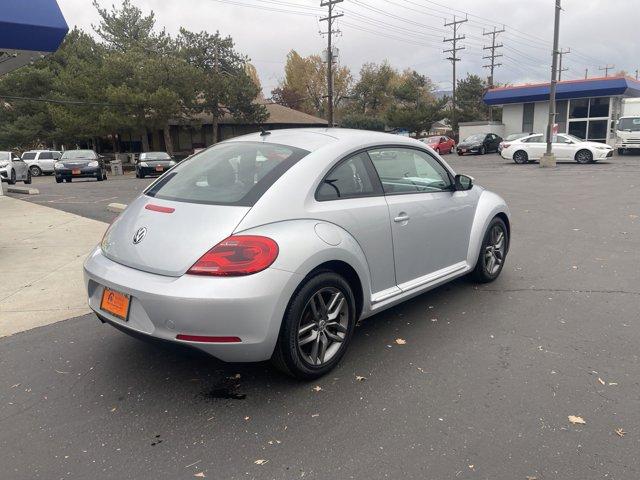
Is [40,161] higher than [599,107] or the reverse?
the reverse

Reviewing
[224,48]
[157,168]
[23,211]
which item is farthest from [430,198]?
[224,48]

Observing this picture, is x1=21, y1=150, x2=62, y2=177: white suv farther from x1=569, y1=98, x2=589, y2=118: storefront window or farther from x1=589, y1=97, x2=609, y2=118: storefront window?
x1=589, y1=97, x2=609, y2=118: storefront window

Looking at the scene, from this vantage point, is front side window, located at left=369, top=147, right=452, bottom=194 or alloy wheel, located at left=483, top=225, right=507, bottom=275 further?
alloy wheel, located at left=483, top=225, right=507, bottom=275

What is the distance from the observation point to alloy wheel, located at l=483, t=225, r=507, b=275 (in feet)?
16.9

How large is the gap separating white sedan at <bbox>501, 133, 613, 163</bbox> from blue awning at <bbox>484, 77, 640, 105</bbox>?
11864 millimetres

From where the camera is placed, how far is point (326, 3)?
122ft

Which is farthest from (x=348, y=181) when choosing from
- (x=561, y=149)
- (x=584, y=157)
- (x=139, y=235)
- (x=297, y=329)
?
(x=584, y=157)

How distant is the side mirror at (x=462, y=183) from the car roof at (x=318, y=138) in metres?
0.73

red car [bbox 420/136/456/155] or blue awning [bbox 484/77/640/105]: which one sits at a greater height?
blue awning [bbox 484/77/640/105]

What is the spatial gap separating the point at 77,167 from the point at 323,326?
Result: 74.9 feet

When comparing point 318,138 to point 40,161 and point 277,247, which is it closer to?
point 277,247

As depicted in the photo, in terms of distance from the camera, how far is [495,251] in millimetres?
5270

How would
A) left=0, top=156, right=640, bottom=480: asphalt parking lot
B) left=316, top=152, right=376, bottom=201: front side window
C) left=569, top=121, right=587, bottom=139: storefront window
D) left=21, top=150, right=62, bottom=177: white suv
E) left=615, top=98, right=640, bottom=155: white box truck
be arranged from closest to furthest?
left=0, top=156, right=640, bottom=480: asphalt parking lot < left=316, top=152, right=376, bottom=201: front side window < left=615, top=98, right=640, bottom=155: white box truck < left=21, top=150, right=62, bottom=177: white suv < left=569, top=121, right=587, bottom=139: storefront window

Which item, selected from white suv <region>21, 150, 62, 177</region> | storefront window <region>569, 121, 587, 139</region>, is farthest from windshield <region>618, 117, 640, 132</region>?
white suv <region>21, 150, 62, 177</region>
